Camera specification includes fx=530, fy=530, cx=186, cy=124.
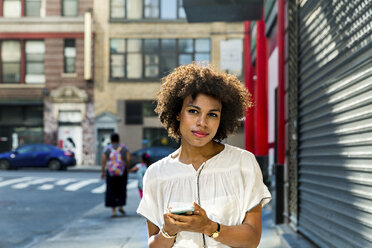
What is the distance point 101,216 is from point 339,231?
694cm

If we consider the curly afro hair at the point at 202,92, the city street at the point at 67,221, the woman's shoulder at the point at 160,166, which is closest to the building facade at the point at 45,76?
the city street at the point at 67,221

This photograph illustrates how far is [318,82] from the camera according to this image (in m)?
7.05

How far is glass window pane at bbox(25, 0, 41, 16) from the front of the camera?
3519 centimetres

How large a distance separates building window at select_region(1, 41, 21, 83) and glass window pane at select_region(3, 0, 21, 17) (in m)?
1.86

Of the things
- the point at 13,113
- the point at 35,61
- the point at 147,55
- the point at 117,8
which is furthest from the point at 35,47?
the point at 147,55

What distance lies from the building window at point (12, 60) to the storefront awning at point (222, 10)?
25.6 meters

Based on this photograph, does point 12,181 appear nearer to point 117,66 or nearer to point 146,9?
point 117,66

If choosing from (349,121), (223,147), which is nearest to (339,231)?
(349,121)

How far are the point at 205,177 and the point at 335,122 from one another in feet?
12.8

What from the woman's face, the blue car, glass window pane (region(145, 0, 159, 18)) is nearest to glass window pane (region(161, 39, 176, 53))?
glass window pane (region(145, 0, 159, 18))

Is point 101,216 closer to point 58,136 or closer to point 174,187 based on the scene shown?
point 174,187

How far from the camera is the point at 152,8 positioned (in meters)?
34.7

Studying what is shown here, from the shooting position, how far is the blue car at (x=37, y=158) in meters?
27.1

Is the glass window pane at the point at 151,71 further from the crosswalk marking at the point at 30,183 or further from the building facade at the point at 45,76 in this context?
the crosswalk marking at the point at 30,183
